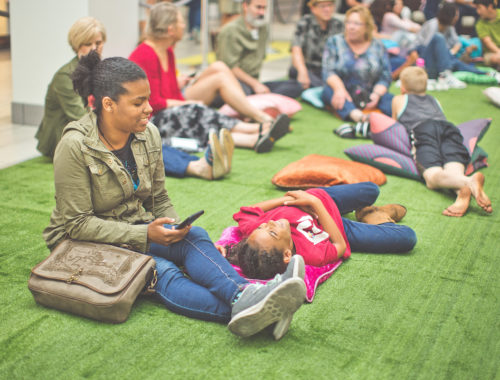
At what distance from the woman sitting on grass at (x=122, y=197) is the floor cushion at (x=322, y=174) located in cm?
136

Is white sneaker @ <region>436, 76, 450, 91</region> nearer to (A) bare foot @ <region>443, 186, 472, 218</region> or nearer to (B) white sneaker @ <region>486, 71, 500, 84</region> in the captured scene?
(B) white sneaker @ <region>486, 71, 500, 84</region>

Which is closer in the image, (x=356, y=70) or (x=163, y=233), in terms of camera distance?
(x=163, y=233)

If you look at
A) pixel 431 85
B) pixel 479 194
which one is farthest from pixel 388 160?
pixel 431 85

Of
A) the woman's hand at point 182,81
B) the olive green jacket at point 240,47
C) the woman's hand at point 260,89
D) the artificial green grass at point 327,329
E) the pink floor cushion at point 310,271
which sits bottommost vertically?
the artificial green grass at point 327,329

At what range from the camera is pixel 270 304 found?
1.88 meters

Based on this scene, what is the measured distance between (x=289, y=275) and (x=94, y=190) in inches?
33.8

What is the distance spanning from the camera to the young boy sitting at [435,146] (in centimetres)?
334

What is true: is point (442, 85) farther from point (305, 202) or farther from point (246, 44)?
point (305, 202)

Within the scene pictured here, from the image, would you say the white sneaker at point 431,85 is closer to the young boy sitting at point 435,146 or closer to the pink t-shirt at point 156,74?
the young boy sitting at point 435,146

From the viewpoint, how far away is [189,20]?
1037 cm

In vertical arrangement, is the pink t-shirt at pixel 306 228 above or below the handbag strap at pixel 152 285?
above

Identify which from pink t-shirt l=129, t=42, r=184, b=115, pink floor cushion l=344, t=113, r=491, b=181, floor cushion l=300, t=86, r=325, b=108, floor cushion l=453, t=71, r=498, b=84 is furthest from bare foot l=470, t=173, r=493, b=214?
floor cushion l=453, t=71, r=498, b=84

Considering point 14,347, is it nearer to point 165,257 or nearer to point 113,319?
point 113,319

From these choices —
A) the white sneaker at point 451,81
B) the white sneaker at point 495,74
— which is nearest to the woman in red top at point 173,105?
the white sneaker at point 451,81
